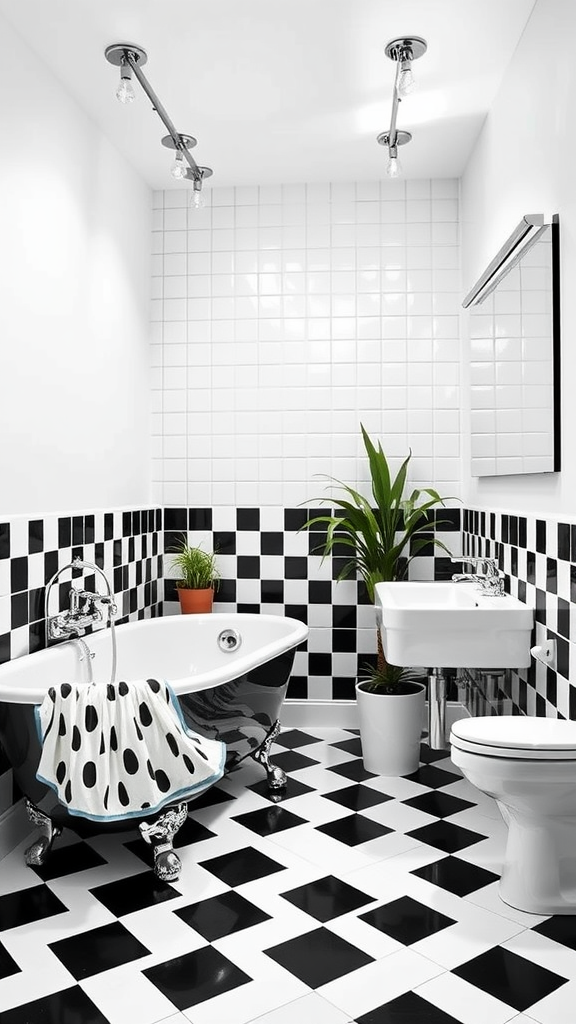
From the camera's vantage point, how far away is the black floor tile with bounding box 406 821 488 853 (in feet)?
9.01

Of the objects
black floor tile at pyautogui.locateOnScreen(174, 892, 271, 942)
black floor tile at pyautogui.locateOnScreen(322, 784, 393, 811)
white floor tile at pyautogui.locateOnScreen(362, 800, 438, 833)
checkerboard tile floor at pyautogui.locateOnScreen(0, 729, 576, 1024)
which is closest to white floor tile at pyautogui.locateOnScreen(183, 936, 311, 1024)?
checkerboard tile floor at pyautogui.locateOnScreen(0, 729, 576, 1024)

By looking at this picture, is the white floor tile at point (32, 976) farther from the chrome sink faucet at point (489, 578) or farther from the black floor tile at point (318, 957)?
the chrome sink faucet at point (489, 578)

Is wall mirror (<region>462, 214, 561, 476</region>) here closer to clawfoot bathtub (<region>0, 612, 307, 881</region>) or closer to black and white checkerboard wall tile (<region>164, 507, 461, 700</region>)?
black and white checkerboard wall tile (<region>164, 507, 461, 700</region>)

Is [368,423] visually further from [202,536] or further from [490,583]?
[490,583]

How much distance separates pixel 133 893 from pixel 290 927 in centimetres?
51

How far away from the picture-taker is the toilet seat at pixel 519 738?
6.97 feet

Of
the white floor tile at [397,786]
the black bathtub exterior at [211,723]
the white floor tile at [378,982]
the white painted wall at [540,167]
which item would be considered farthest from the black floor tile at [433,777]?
the white floor tile at [378,982]

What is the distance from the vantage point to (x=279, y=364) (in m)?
4.27

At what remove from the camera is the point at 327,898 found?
2.40 meters

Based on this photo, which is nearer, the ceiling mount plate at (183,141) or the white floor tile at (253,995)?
the white floor tile at (253,995)

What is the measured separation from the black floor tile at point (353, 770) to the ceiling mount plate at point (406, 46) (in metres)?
2.81

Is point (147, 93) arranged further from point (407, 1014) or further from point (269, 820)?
point (407, 1014)

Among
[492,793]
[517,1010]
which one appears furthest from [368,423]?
[517,1010]

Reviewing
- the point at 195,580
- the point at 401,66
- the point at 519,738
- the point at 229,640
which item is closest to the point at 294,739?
the point at 229,640
